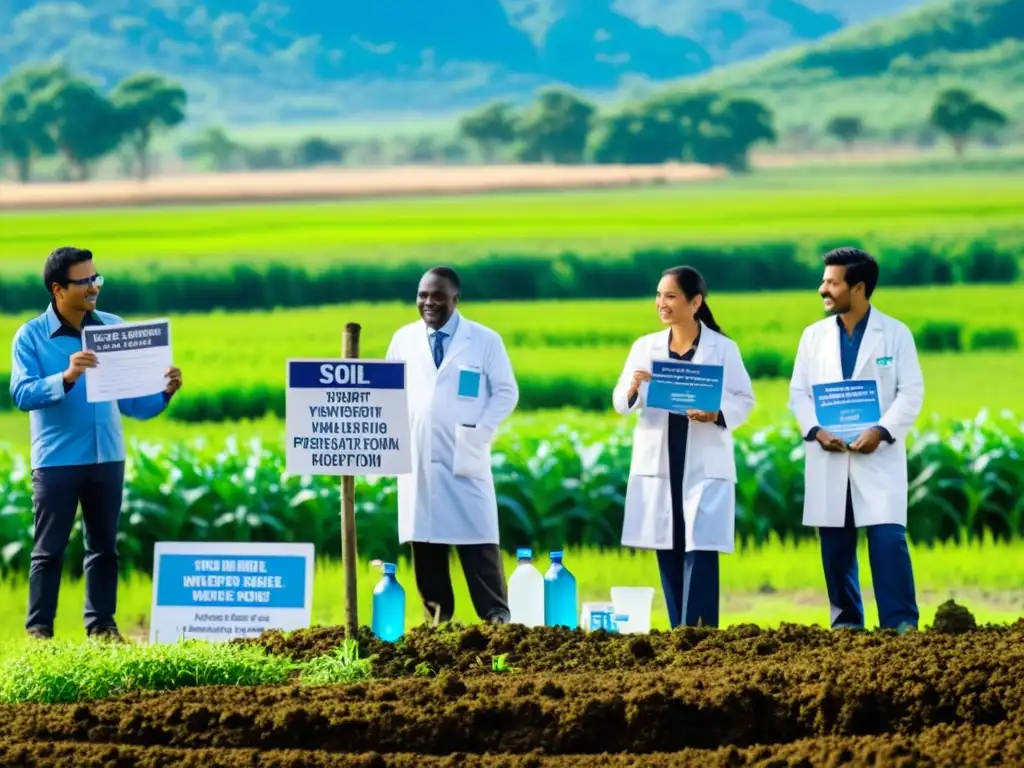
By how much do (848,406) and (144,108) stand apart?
A: 1296 centimetres

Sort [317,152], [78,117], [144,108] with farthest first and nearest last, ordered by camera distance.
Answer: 1. [317,152]
2. [144,108]
3. [78,117]

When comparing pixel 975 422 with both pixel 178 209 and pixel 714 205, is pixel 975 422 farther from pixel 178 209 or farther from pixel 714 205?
pixel 178 209

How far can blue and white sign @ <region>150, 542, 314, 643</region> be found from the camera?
28.1ft

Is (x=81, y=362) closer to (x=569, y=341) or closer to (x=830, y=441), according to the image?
(x=830, y=441)

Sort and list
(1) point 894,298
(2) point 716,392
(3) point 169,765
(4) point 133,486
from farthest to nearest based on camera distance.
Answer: (1) point 894,298 → (4) point 133,486 → (2) point 716,392 → (3) point 169,765

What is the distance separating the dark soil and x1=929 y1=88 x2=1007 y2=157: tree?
14.1 m

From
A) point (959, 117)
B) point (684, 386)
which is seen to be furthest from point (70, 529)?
point (959, 117)

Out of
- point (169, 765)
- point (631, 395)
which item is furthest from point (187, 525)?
point (169, 765)

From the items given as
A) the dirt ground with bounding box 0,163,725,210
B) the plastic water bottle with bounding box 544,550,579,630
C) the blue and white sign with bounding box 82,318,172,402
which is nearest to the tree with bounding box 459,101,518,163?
the dirt ground with bounding box 0,163,725,210

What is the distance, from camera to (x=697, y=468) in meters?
8.38

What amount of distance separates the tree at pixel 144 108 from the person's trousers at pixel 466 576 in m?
11.8

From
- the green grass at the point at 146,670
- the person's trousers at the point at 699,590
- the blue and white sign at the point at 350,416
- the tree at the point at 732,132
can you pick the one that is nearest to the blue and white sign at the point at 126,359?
the blue and white sign at the point at 350,416

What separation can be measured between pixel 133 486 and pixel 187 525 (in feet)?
1.36

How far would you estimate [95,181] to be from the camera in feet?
64.4
